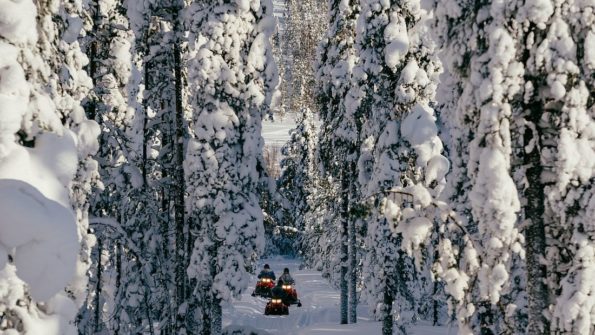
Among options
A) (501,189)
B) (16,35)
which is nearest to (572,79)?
(501,189)

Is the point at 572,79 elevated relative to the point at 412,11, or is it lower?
lower

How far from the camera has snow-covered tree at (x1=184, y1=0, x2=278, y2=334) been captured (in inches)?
673

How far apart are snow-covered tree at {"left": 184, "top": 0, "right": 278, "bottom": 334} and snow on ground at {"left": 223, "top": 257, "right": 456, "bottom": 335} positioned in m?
2.45

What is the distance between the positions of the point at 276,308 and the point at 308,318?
7.19 ft

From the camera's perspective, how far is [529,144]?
8.16 m

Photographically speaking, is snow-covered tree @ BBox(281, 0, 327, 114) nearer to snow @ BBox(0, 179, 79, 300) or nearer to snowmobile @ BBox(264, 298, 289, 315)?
snowmobile @ BBox(264, 298, 289, 315)

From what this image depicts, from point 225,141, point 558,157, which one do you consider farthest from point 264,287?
→ point 558,157

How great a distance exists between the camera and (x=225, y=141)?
17.4 meters

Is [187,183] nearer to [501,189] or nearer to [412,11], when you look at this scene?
[412,11]

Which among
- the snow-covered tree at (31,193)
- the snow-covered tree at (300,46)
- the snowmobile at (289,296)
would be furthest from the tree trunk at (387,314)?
the snow-covered tree at (300,46)

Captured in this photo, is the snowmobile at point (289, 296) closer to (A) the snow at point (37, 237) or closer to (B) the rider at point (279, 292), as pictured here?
(B) the rider at point (279, 292)

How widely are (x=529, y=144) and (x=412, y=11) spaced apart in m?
9.92

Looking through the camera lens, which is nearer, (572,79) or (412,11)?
(572,79)

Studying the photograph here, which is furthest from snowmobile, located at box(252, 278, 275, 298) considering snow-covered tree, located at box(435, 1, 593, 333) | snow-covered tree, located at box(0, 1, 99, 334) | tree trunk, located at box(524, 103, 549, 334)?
snow-covered tree, located at box(0, 1, 99, 334)
